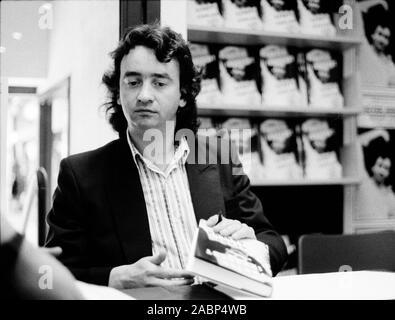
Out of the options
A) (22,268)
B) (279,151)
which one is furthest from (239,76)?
(22,268)

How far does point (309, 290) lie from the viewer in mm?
1025

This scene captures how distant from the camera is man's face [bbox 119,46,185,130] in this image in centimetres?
132

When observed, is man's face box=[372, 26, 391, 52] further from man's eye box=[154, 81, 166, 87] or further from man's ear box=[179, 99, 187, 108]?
man's eye box=[154, 81, 166, 87]

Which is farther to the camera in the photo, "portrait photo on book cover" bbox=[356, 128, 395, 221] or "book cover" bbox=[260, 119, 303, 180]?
"book cover" bbox=[260, 119, 303, 180]

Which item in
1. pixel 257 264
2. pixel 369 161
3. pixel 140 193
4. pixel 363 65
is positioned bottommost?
pixel 257 264

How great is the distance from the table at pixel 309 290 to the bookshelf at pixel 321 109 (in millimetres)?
981

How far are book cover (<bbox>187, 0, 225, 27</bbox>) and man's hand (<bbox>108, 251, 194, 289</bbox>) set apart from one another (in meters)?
1.28

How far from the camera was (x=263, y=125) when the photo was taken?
2.21 metres

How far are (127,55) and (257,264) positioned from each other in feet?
2.56

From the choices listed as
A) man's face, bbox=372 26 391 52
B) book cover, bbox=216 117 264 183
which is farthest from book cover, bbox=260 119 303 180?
man's face, bbox=372 26 391 52

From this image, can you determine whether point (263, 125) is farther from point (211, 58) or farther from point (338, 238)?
point (338, 238)

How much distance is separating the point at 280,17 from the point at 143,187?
4.17ft
